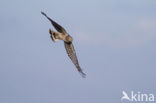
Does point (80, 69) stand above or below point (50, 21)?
below

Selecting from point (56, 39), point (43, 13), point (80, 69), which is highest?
point (43, 13)

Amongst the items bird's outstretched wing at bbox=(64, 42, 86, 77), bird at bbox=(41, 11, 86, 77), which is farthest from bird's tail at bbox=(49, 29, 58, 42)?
bird's outstretched wing at bbox=(64, 42, 86, 77)

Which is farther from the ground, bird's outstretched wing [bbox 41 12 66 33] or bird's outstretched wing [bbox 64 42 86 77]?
bird's outstretched wing [bbox 41 12 66 33]

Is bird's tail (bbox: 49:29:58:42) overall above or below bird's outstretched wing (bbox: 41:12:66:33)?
below

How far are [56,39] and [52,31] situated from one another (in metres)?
0.28

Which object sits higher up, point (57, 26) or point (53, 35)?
point (57, 26)

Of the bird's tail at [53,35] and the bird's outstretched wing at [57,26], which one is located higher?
the bird's outstretched wing at [57,26]

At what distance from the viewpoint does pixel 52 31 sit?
7984 millimetres

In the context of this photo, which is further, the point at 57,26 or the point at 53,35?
the point at 57,26

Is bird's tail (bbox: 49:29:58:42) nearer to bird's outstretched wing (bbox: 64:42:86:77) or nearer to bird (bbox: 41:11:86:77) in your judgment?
bird (bbox: 41:11:86:77)

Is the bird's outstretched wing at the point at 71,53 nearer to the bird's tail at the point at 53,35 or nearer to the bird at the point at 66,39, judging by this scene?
the bird at the point at 66,39

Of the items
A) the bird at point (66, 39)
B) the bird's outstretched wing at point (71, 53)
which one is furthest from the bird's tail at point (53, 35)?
the bird's outstretched wing at point (71, 53)

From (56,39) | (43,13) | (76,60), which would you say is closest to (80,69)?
(76,60)

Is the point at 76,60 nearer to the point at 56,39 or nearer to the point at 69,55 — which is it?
the point at 69,55
